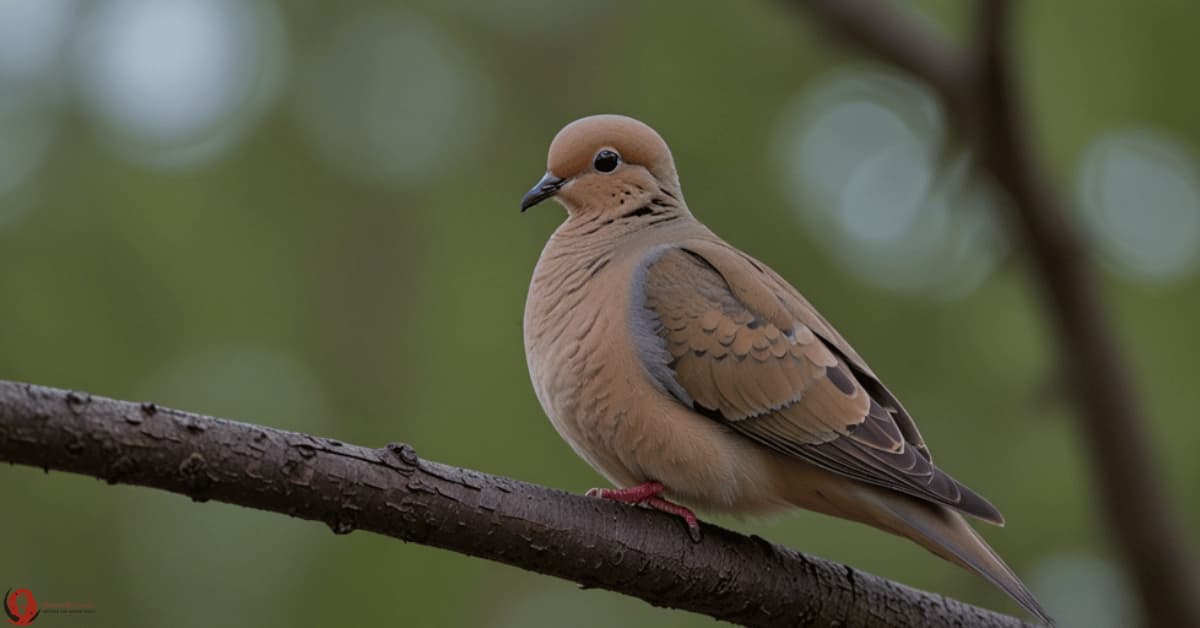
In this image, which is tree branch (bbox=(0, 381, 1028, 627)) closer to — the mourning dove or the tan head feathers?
the mourning dove

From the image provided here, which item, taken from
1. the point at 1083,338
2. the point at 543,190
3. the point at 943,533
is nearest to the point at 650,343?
the point at 543,190

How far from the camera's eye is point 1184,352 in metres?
5.32

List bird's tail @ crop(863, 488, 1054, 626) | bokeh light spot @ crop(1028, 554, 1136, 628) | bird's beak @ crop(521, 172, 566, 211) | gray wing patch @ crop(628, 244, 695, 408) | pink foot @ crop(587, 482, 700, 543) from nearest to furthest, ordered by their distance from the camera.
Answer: bird's tail @ crop(863, 488, 1054, 626)
pink foot @ crop(587, 482, 700, 543)
gray wing patch @ crop(628, 244, 695, 408)
bird's beak @ crop(521, 172, 566, 211)
bokeh light spot @ crop(1028, 554, 1136, 628)

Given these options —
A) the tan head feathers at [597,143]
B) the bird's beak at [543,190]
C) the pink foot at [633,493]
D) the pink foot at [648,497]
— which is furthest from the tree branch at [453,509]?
the tan head feathers at [597,143]

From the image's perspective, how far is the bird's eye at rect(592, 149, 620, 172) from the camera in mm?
3816

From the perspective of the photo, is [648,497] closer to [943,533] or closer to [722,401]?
[722,401]

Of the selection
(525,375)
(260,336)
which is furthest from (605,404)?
(260,336)

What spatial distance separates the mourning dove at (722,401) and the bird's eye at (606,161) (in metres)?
0.31

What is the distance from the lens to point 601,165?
3836 mm

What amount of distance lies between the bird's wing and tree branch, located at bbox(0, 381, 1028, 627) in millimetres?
281

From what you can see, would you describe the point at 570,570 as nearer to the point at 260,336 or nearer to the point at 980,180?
the point at 980,180

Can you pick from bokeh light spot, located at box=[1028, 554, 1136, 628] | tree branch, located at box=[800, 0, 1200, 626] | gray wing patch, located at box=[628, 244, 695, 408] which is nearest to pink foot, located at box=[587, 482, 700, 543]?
gray wing patch, located at box=[628, 244, 695, 408]

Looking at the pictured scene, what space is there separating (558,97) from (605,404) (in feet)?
10.1

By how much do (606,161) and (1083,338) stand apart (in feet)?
5.38
